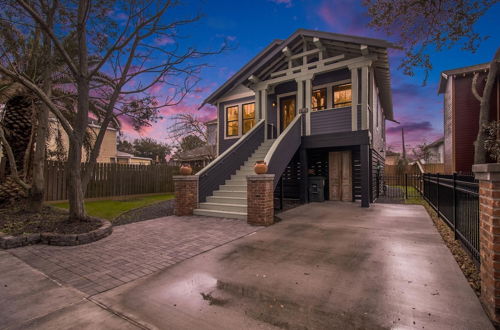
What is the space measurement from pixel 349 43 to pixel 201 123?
51.4 ft

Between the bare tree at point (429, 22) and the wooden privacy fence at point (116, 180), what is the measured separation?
12160mm

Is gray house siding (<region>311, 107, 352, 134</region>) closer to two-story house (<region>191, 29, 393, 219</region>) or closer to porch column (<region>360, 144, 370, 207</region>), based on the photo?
two-story house (<region>191, 29, 393, 219</region>)

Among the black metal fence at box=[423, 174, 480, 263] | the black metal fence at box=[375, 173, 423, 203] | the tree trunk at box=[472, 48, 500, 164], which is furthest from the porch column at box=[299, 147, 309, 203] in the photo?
the tree trunk at box=[472, 48, 500, 164]

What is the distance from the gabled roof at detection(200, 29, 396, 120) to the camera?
844cm

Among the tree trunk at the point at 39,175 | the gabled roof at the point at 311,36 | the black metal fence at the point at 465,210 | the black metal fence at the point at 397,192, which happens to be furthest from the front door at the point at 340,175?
the tree trunk at the point at 39,175

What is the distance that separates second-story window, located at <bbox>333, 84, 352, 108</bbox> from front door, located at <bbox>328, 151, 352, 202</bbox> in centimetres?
220

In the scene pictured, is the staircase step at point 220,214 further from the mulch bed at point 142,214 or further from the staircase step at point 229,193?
the mulch bed at point 142,214

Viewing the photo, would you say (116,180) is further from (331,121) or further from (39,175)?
(331,121)

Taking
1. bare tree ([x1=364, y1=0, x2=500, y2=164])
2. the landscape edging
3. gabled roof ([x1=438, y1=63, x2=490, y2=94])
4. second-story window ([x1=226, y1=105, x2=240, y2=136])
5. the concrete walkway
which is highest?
gabled roof ([x1=438, y1=63, x2=490, y2=94])

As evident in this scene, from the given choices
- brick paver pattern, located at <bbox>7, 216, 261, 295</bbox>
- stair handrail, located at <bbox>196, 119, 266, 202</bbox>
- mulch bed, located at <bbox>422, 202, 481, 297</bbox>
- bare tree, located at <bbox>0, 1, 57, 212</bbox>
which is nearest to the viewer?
mulch bed, located at <bbox>422, 202, 481, 297</bbox>

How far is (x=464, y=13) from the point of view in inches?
245

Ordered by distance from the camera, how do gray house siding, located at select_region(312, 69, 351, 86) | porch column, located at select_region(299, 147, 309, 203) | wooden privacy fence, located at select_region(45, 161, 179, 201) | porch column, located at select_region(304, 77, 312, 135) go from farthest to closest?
porch column, located at select_region(299, 147, 309, 203) → gray house siding, located at select_region(312, 69, 351, 86) → porch column, located at select_region(304, 77, 312, 135) → wooden privacy fence, located at select_region(45, 161, 179, 201)

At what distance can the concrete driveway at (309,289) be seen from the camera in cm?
Result: 225

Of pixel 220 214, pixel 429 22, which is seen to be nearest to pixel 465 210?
pixel 429 22
